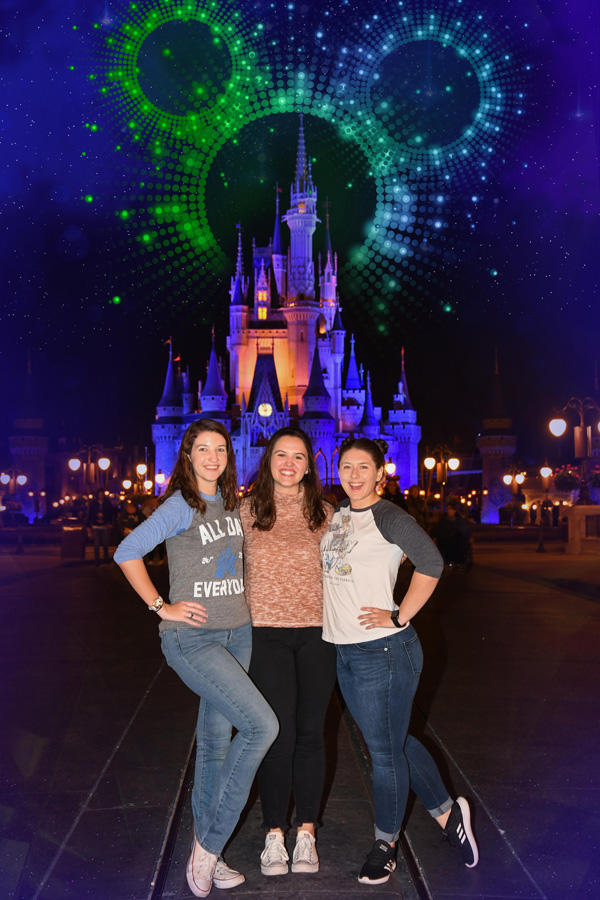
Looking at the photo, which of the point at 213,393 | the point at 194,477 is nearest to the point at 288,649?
the point at 194,477

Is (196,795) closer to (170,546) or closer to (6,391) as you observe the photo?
(170,546)

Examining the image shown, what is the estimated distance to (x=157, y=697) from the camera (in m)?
6.69

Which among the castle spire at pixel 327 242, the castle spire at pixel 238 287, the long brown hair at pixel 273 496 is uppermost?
the castle spire at pixel 327 242

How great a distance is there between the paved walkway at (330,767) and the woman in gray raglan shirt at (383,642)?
0.73 ft

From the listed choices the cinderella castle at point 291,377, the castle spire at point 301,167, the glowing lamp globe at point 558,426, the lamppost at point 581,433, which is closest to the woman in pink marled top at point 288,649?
the lamppost at point 581,433

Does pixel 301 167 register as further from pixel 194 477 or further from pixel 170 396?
pixel 194 477

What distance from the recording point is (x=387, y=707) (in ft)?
12.0

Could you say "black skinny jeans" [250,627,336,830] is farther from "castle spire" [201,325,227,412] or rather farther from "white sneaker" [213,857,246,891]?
"castle spire" [201,325,227,412]

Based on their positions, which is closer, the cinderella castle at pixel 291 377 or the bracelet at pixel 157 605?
the bracelet at pixel 157 605

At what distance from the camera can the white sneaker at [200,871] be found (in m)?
3.39

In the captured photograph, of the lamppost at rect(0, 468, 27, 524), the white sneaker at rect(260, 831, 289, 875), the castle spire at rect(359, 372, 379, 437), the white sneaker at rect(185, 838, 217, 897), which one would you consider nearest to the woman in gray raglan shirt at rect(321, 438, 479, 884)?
the white sneaker at rect(260, 831, 289, 875)

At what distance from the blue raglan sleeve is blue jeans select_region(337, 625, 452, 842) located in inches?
36.6

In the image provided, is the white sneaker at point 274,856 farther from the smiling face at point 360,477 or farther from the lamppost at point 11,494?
the lamppost at point 11,494

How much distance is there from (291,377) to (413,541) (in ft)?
241
